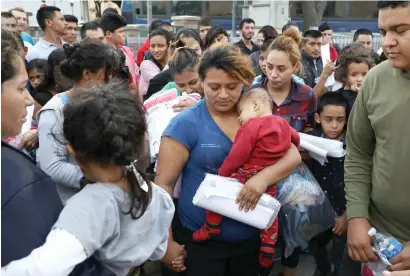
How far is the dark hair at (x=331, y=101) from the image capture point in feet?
10.1

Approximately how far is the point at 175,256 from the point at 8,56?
1344 mm

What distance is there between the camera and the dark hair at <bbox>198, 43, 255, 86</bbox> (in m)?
2.15

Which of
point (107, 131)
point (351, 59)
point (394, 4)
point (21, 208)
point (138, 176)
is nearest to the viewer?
point (21, 208)

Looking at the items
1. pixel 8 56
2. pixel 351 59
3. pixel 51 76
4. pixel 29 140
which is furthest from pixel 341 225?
pixel 51 76

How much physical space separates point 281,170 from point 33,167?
1.23 meters

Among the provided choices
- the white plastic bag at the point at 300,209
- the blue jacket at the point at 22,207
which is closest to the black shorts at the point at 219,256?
the white plastic bag at the point at 300,209

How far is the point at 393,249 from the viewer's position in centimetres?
194

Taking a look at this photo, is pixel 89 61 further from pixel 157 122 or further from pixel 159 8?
pixel 159 8

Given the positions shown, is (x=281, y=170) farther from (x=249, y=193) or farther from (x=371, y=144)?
(x=371, y=144)

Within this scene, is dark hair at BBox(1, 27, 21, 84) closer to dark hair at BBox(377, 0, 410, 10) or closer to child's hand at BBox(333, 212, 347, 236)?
dark hair at BBox(377, 0, 410, 10)

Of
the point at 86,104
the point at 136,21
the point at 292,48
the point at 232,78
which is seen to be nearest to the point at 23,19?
the point at 292,48

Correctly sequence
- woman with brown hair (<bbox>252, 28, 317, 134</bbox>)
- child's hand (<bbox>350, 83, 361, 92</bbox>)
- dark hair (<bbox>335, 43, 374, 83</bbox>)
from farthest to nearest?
1. dark hair (<bbox>335, 43, 374, 83</bbox>)
2. child's hand (<bbox>350, 83, 361, 92</bbox>)
3. woman with brown hair (<bbox>252, 28, 317, 134</bbox>)

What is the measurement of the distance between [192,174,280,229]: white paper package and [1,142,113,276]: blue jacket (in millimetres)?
847

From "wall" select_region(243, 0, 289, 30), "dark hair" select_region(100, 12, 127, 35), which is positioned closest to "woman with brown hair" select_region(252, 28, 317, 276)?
"dark hair" select_region(100, 12, 127, 35)
